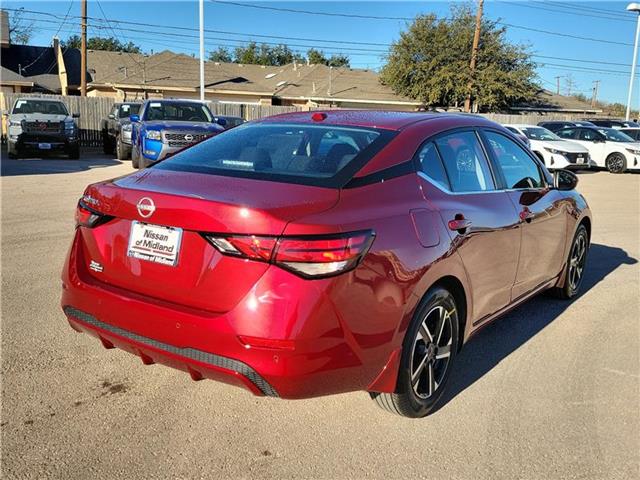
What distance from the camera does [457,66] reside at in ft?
136

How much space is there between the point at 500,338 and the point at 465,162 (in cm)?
157

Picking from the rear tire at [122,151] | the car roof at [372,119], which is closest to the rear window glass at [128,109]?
the rear tire at [122,151]

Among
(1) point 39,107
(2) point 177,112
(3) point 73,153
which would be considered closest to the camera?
(2) point 177,112

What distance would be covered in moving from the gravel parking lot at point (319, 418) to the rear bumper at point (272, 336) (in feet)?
1.44

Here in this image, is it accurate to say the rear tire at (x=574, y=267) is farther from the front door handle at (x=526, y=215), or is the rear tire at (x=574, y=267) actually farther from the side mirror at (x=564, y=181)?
the front door handle at (x=526, y=215)

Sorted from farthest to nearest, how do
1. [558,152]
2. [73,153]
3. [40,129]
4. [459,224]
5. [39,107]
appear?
[558,152] → [73,153] → [39,107] → [40,129] → [459,224]

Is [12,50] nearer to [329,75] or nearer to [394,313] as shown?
[329,75]

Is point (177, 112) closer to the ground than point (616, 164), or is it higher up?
higher up

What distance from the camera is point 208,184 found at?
2906mm

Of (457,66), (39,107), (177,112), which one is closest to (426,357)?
(177,112)

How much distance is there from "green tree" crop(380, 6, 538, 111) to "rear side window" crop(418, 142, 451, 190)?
128 feet

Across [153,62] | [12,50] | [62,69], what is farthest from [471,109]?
[12,50]

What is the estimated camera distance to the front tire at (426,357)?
3092 mm

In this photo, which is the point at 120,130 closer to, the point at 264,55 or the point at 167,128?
the point at 167,128
